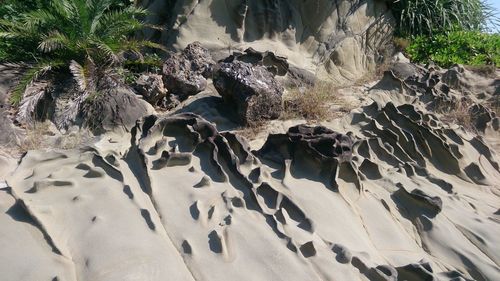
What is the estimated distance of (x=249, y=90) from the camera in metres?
6.35

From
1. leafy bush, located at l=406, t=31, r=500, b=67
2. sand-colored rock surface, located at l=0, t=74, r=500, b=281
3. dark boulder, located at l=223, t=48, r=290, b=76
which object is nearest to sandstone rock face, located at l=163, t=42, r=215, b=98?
dark boulder, located at l=223, t=48, r=290, b=76

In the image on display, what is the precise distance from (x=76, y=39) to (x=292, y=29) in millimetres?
3216

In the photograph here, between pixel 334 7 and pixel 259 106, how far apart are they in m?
3.21

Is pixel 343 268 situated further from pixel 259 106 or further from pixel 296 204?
pixel 259 106

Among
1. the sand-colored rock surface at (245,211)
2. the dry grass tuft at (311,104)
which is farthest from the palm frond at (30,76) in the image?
the dry grass tuft at (311,104)

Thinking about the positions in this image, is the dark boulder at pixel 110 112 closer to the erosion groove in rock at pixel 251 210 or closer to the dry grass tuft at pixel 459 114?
the erosion groove in rock at pixel 251 210

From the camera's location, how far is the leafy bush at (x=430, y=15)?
9461 mm

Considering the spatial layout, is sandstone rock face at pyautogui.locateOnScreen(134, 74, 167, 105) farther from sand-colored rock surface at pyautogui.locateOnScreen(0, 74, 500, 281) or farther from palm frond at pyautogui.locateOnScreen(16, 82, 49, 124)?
sand-colored rock surface at pyautogui.locateOnScreen(0, 74, 500, 281)

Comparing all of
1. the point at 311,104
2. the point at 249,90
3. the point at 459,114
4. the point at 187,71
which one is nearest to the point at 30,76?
the point at 187,71

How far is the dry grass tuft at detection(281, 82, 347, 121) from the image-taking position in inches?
267

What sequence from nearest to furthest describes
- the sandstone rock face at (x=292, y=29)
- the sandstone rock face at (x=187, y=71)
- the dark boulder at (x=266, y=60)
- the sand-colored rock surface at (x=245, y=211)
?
the sand-colored rock surface at (x=245, y=211) < the sandstone rock face at (x=187, y=71) < the dark boulder at (x=266, y=60) < the sandstone rock face at (x=292, y=29)

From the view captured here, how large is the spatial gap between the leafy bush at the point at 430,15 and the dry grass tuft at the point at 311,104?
285cm

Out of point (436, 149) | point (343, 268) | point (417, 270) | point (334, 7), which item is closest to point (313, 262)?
point (343, 268)

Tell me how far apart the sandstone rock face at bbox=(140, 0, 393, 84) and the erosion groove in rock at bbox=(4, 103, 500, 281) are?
3365 millimetres
